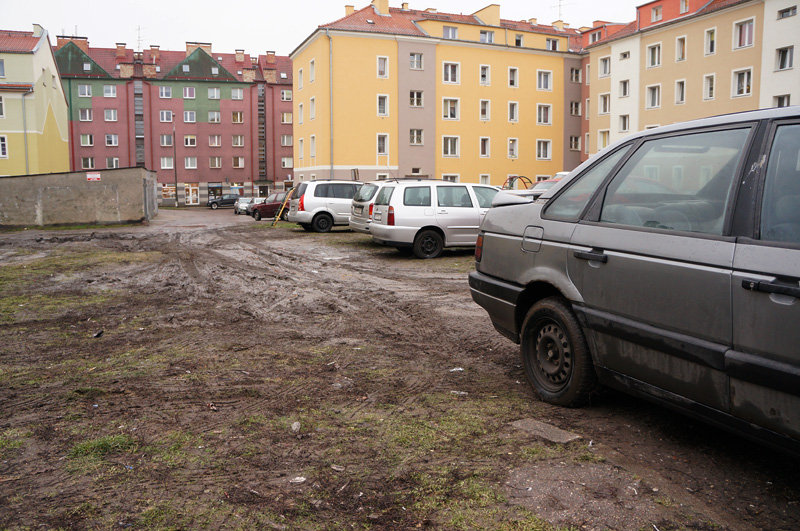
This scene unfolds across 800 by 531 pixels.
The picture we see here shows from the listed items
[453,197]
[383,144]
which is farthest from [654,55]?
[453,197]

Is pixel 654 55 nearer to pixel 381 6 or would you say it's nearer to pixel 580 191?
pixel 381 6

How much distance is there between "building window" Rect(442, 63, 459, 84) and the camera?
54209mm

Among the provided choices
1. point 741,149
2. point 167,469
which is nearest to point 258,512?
point 167,469

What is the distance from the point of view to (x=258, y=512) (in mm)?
3199

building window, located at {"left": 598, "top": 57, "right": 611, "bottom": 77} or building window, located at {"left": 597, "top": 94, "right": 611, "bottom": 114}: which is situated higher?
building window, located at {"left": 598, "top": 57, "right": 611, "bottom": 77}

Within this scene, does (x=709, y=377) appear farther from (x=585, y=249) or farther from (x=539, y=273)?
(x=539, y=273)

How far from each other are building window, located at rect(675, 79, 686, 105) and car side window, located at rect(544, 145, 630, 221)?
4816cm

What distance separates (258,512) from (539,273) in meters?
2.60

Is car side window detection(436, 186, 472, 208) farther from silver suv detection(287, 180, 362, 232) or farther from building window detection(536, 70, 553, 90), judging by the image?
building window detection(536, 70, 553, 90)

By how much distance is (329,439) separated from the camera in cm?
413

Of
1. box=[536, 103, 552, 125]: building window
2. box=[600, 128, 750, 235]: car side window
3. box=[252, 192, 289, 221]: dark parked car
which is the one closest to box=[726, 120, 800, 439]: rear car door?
box=[600, 128, 750, 235]: car side window

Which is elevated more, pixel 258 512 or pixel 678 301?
pixel 678 301

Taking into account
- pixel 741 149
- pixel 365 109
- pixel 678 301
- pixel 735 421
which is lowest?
pixel 735 421

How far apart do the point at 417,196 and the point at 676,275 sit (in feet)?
38.6
